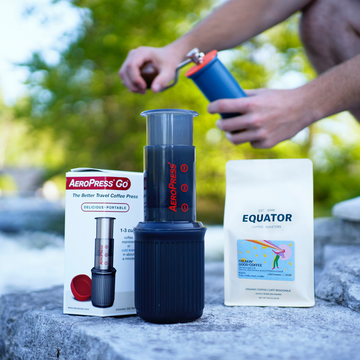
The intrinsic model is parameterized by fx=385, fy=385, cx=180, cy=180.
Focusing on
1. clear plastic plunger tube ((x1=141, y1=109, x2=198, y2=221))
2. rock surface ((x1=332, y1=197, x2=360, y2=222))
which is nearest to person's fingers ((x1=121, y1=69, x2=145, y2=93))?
clear plastic plunger tube ((x1=141, y1=109, x2=198, y2=221))

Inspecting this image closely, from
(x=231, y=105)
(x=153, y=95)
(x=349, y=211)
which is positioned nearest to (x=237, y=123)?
(x=231, y=105)

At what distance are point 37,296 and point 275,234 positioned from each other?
681mm

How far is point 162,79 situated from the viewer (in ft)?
3.82

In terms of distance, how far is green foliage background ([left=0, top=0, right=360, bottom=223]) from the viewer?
7395 millimetres

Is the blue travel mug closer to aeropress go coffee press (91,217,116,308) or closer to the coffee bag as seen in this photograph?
the coffee bag

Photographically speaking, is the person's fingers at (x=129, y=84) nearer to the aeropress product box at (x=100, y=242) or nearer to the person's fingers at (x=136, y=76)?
the person's fingers at (x=136, y=76)

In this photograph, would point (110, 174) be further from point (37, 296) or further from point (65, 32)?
point (65, 32)

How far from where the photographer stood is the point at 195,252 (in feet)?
2.46

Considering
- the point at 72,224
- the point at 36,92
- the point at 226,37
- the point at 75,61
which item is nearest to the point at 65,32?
the point at 75,61

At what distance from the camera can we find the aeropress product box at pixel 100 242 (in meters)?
0.81

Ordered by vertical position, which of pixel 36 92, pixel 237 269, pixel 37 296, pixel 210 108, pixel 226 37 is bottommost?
pixel 37 296

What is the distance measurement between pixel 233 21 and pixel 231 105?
0.46 meters

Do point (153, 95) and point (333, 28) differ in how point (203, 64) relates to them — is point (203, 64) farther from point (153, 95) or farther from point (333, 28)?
point (153, 95)

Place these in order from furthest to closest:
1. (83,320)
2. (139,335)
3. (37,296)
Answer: (37,296)
(83,320)
(139,335)
